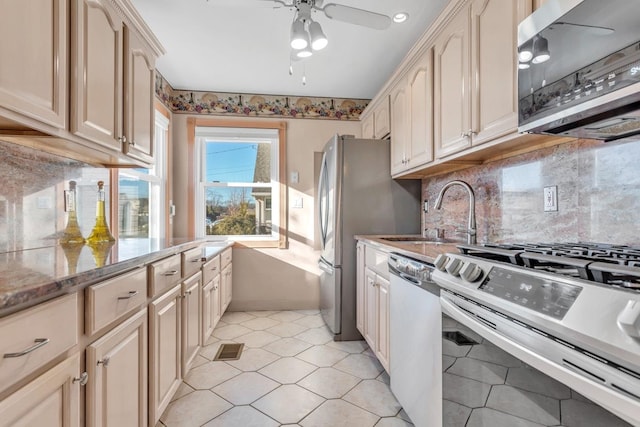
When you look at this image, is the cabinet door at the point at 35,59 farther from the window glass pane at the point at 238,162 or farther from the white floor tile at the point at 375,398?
the window glass pane at the point at 238,162

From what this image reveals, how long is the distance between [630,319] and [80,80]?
1.89 m

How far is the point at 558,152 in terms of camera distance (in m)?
1.47

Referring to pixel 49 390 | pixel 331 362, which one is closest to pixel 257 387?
pixel 331 362

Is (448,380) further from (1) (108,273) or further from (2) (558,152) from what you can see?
(1) (108,273)

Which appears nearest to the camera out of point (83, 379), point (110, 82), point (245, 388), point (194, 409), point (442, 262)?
point (83, 379)

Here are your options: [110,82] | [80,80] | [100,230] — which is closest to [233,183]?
[100,230]

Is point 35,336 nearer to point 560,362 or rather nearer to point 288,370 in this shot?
point 560,362

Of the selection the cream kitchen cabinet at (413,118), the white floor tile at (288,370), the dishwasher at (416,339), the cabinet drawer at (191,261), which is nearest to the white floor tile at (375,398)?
the dishwasher at (416,339)

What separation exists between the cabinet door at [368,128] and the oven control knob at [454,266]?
2251mm

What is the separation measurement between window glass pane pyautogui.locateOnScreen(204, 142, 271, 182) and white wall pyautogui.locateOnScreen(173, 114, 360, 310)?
0.92ft

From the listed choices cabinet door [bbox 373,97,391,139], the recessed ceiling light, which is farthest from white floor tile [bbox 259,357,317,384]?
the recessed ceiling light

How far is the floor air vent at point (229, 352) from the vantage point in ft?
7.85

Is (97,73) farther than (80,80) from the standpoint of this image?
Yes

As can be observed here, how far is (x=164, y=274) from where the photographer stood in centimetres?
154
